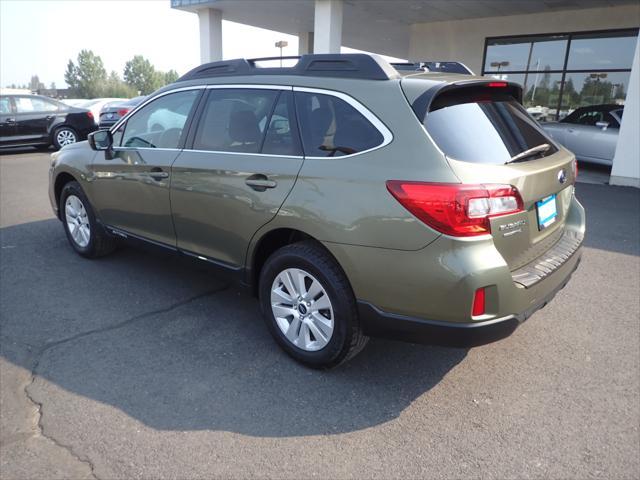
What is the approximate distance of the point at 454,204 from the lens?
8.02ft

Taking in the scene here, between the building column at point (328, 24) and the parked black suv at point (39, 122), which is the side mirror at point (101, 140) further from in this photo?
the building column at point (328, 24)

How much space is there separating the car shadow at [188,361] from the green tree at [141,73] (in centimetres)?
14465

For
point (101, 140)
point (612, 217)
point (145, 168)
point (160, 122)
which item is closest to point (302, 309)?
point (145, 168)

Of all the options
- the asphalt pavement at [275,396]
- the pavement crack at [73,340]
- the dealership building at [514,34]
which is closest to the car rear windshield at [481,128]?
the asphalt pavement at [275,396]

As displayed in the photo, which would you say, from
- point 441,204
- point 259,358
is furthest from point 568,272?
point 259,358

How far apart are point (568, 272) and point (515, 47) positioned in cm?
1404

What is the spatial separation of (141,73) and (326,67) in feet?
490

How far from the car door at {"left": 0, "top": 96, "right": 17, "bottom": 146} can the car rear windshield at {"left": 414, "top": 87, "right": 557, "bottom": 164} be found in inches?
518

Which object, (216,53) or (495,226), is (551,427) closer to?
(495,226)

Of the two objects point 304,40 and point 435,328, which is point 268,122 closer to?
point 435,328

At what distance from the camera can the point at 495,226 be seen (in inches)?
99.7

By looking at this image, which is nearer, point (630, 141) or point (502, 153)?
point (502, 153)

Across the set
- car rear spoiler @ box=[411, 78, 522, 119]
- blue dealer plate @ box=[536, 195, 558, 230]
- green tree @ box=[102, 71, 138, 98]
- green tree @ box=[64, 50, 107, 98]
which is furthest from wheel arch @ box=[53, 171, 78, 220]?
green tree @ box=[64, 50, 107, 98]

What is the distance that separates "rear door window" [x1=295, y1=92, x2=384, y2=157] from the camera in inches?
110
